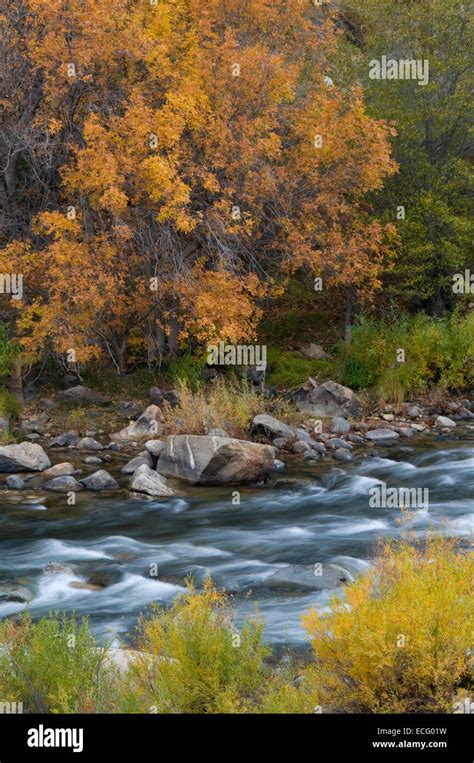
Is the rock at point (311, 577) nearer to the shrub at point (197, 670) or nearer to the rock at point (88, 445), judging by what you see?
the shrub at point (197, 670)

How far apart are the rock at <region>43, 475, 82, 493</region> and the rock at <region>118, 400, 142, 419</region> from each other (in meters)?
4.97

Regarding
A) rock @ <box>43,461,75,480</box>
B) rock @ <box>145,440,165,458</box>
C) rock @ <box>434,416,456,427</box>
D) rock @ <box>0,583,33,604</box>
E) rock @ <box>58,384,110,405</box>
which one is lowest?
rock @ <box>0,583,33,604</box>

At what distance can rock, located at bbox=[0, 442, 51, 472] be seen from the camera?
15492 mm

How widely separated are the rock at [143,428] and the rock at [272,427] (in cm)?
210

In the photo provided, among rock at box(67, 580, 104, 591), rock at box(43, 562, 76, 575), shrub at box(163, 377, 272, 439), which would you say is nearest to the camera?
rock at box(67, 580, 104, 591)

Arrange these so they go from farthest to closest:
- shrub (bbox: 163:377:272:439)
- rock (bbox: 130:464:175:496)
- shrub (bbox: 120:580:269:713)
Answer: shrub (bbox: 163:377:272:439) < rock (bbox: 130:464:175:496) < shrub (bbox: 120:580:269:713)

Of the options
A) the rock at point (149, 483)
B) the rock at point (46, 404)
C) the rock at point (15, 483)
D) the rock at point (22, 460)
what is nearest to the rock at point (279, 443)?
the rock at point (149, 483)

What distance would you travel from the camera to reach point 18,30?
18.3 meters

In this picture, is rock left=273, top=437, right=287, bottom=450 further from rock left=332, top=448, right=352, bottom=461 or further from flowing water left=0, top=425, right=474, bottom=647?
rock left=332, top=448, right=352, bottom=461

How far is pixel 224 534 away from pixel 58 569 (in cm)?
255

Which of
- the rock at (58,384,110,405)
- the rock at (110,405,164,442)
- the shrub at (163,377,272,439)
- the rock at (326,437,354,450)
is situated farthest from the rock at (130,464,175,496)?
the rock at (58,384,110,405)

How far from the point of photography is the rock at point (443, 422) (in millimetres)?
18828
